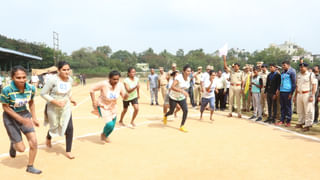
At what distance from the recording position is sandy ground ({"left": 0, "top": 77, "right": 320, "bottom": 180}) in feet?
13.2

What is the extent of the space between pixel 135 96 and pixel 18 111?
13.0 ft

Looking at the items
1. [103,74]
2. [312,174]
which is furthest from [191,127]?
[103,74]

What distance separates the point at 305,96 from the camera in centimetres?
702

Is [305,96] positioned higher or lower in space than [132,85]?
lower

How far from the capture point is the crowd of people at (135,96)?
3936 millimetres

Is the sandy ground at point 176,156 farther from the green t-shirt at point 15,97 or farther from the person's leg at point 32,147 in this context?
the green t-shirt at point 15,97

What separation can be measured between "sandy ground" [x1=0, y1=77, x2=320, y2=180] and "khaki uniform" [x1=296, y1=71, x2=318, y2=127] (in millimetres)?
863

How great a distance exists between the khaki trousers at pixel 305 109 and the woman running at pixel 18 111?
21.8ft

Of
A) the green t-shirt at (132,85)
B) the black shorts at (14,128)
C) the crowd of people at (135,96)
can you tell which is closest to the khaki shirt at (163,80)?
the crowd of people at (135,96)

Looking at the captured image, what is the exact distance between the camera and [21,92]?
3.96 meters

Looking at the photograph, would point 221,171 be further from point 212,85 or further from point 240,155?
point 212,85

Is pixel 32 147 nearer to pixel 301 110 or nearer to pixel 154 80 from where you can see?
pixel 301 110

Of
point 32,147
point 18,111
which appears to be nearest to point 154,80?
point 18,111

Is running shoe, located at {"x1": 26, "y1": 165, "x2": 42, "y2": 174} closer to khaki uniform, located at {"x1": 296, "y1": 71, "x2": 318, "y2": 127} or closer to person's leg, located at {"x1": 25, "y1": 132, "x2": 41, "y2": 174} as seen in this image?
person's leg, located at {"x1": 25, "y1": 132, "x2": 41, "y2": 174}
